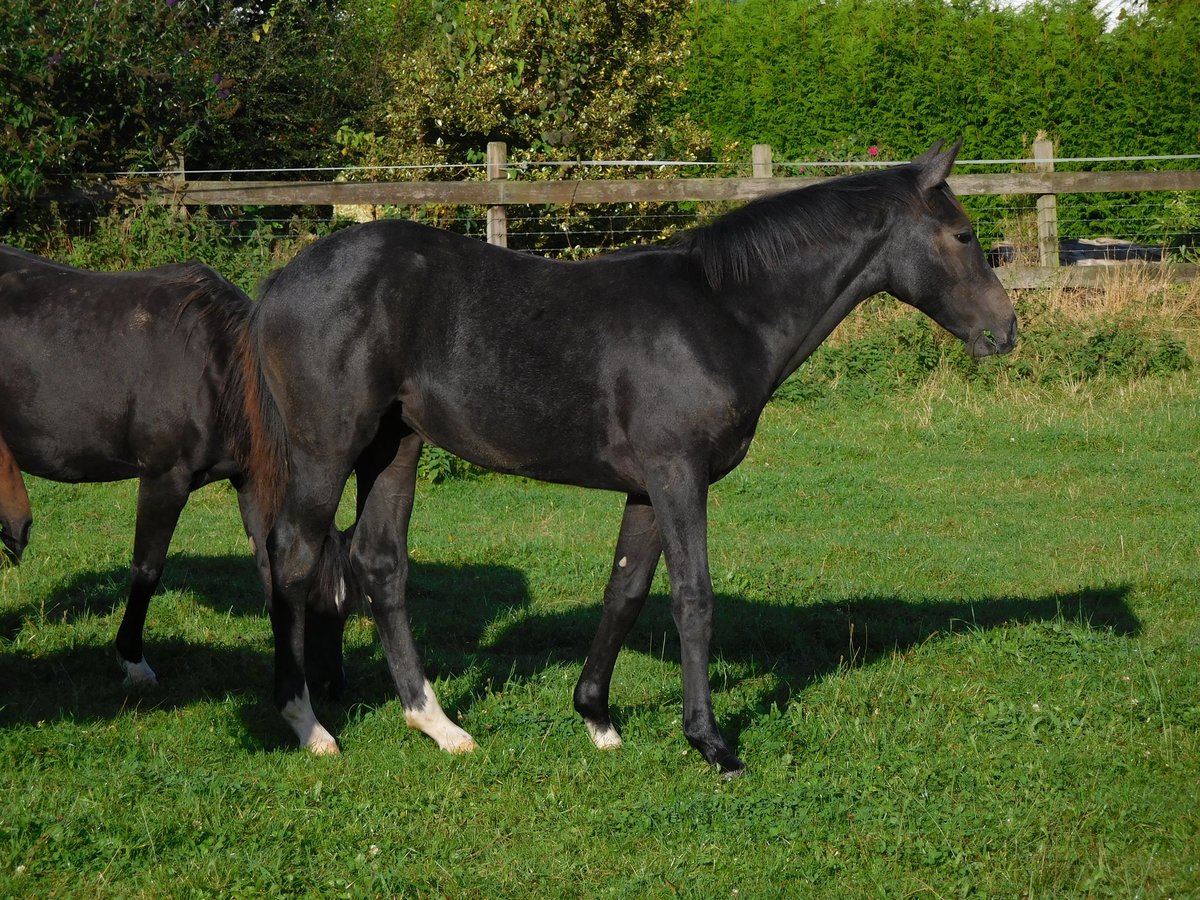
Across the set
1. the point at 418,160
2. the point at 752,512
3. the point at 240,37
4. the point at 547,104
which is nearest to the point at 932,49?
the point at 547,104

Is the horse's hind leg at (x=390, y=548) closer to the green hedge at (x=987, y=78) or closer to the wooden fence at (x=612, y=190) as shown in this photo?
the wooden fence at (x=612, y=190)

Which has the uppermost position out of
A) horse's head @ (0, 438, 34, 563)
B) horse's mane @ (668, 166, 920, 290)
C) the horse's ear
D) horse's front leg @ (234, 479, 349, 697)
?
the horse's ear

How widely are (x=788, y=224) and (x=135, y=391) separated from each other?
3394 mm

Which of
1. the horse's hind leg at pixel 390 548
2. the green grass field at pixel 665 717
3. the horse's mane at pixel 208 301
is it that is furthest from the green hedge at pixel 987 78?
the horse's hind leg at pixel 390 548

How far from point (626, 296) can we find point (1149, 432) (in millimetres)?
7781

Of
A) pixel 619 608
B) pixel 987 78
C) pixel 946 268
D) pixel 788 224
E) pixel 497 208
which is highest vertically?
pixel 987 78

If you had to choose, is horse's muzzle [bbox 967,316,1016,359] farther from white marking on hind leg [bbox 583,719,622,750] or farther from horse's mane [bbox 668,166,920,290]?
white marking on hind leg [bbox 583,719,622,750]

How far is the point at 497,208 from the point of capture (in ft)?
42.8

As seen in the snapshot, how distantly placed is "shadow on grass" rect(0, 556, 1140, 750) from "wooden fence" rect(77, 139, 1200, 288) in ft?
19.1

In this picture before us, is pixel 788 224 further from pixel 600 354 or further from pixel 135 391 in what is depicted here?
pixel 135 391

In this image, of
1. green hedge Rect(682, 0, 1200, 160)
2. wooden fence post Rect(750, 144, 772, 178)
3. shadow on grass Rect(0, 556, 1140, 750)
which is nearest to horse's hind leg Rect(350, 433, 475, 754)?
shadow on grass Rect(0, 556, 1140, 750)

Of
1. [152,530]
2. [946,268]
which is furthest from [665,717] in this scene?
[152,530]

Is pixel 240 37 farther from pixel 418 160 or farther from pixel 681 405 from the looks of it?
pixel 681 405

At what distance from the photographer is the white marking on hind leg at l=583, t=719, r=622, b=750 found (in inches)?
204
